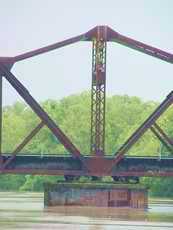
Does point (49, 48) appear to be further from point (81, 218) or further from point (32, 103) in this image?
point (81, 218)

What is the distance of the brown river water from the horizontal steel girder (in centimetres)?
320

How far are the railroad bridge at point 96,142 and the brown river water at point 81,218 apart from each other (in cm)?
383

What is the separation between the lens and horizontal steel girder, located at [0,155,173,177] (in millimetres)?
115062

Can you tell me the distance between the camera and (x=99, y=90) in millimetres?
118438

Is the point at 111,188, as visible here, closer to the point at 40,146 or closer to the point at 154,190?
the point at 154,190

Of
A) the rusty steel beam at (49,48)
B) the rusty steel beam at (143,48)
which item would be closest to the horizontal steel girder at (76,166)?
the rusty steel beam at (49,48)

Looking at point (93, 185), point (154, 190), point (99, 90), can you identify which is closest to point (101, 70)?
point (99, 90)

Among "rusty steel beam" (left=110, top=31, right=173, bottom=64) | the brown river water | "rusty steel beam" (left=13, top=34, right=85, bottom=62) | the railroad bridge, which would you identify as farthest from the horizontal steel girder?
"rusty steel beam" (left=110, top=31, right=173, bottom=64)

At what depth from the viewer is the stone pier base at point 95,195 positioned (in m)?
114

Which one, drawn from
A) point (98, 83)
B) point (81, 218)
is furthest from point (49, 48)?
point (81, 218)

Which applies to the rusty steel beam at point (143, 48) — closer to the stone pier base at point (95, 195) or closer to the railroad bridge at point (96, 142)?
the railroad bridge at point (96, 142)

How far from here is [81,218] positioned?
9025 centimetres

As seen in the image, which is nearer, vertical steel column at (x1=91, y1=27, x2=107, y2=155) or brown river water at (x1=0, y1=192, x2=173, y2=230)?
brown river water at (x1=0, y1=192, x2=173, y2=230)

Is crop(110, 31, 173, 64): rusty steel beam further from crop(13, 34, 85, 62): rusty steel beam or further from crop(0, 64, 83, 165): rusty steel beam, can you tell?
crop(0, 64, 83, 165): rusty steel beam
